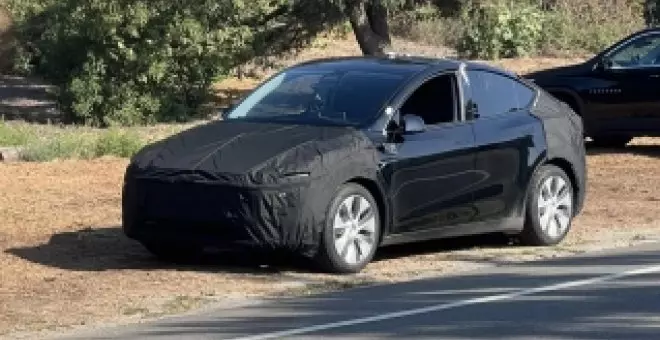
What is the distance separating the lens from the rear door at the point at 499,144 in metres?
12.9

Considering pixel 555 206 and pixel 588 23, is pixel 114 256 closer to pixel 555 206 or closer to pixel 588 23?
pixel 555 206

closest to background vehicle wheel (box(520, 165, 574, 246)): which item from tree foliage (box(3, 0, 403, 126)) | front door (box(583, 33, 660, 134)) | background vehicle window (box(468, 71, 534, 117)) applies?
background vehicle window (box(468, 71, 534, 117))

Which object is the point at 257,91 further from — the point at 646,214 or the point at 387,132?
the point at 646,214

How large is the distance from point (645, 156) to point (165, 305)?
34.6ft

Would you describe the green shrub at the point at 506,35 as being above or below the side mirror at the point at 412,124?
below

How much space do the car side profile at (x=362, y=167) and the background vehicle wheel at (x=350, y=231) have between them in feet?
0.04

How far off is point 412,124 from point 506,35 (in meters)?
23.9

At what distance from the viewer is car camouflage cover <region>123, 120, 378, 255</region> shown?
11406mm

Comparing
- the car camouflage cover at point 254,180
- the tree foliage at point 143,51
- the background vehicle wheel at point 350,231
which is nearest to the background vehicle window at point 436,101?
the car camouflage cover at point 254,180

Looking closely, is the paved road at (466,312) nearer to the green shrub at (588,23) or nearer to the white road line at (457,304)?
the white road line at (457,304)

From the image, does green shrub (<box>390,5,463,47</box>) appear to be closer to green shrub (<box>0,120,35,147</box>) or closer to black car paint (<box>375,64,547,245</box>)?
green shrub (<box>0,120,35,147</box>)

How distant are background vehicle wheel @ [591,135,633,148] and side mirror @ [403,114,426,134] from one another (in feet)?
28.0

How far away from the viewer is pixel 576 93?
20.2 metres

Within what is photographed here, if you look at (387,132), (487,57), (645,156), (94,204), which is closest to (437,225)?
(387,132)
